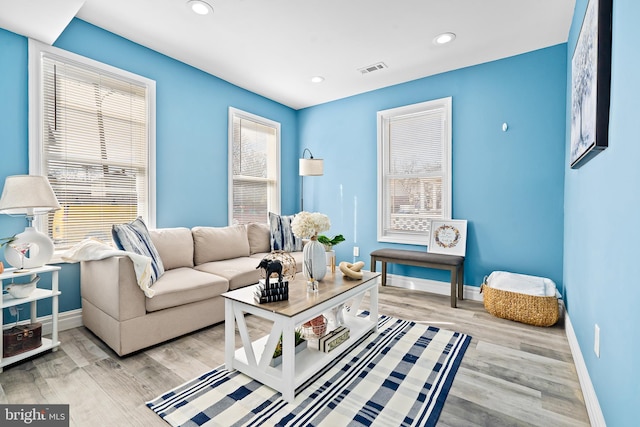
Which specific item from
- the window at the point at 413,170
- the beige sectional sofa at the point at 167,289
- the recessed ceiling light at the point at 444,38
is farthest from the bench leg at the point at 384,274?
the recessed ceiling light at the point at 444,38

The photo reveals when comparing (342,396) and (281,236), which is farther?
(281,236)

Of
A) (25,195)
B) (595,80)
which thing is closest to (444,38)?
(595,80)

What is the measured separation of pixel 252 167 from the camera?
4.36 meters

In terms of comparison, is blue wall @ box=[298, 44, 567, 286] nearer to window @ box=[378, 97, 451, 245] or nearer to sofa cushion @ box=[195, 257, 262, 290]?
window @ box=[378, 97, 451, 245]

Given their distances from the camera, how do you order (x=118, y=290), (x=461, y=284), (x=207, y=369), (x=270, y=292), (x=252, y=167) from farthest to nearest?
(x=252, y=167)
(x=461, y=284)
(x=118, y=290)
(x=207, y=369)
(x=270, y=292)

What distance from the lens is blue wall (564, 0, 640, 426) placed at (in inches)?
42.5

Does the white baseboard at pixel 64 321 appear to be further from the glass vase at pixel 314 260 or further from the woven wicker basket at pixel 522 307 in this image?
the woven wicker basket at pixel 522 307

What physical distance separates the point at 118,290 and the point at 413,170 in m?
3.44

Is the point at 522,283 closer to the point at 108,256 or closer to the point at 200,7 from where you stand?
the point at 108,256

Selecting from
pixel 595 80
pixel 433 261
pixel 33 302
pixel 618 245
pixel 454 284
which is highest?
pixel 595 80

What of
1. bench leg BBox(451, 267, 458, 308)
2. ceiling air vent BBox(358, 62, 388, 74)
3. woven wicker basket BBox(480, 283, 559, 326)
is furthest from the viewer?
ceiling air vent BBox(358, 62, 388, 74)

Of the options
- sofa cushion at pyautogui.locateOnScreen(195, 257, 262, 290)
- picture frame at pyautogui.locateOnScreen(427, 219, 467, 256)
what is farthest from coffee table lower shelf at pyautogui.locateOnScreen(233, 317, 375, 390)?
picture frame at pyautogui.locateOnScreen(427, 219, 467, 256)

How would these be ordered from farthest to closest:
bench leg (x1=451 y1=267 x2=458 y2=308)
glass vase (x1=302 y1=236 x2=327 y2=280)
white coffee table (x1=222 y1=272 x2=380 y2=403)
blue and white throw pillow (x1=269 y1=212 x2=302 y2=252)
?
blue and white throw pillow (x1=269 y1=212 x2=302 y2=252), bench leg (x1=451 y1=267 x2=458 y2=308), glass vase (x1=302 y1=236 x2=327 y2=280), white coffee table (x1=222 y1=272 x2=380 y2=403)

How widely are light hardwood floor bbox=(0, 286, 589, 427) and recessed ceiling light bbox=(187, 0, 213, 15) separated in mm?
2711
